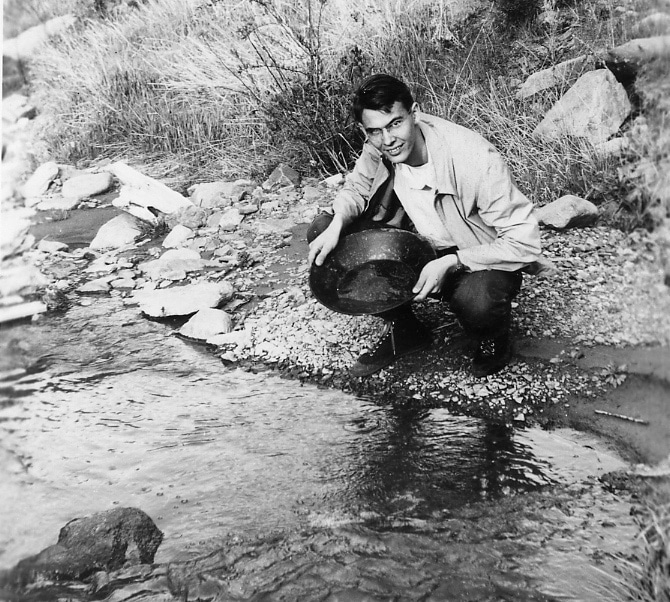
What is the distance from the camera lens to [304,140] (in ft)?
16.1

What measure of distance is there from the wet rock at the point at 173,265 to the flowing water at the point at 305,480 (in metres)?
0.91

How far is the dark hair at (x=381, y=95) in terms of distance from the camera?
7.99 ft

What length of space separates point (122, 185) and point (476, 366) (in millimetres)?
3366

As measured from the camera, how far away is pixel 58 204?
510 centimetres

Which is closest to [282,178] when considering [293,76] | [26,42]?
[293,76]

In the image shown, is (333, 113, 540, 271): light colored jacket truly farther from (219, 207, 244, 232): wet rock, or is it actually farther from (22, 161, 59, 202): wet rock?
(22, 161, 59, 202): wet rock

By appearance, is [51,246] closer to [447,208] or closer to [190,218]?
[190,218]

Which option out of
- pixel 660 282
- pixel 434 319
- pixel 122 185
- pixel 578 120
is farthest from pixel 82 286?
pixel 660 282

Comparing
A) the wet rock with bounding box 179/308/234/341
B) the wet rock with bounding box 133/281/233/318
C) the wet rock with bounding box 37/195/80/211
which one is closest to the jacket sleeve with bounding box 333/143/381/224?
Answer: the wet rock with bounding box 179/308/234/341

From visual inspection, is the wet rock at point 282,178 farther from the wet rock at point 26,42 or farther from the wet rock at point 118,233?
the wet rock at point 26,42

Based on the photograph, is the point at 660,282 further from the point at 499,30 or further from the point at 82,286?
the point at 499,30

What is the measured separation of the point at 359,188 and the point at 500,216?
2.19ft

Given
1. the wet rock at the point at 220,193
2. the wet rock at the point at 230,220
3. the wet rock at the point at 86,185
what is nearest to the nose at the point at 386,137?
the wet rock at the point at 230,220

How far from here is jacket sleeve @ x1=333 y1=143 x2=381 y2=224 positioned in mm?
2936
